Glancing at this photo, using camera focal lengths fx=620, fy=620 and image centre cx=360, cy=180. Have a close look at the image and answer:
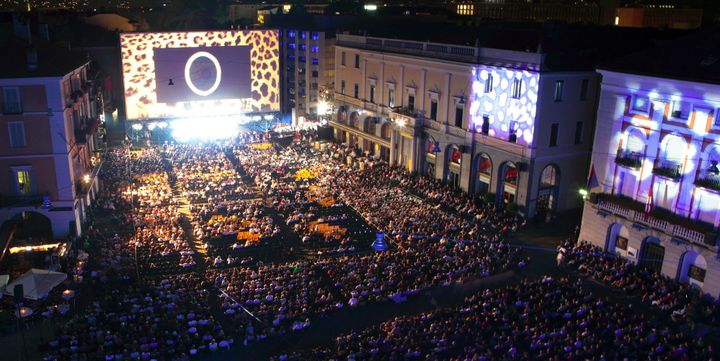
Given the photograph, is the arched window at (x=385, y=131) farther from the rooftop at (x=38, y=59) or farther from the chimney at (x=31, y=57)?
the chimney at (x=31, y=57)

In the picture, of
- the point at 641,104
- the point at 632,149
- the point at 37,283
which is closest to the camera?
the point at 37,283

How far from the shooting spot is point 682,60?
3466 cm

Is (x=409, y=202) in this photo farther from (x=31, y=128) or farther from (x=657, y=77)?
(x=31, y=128)

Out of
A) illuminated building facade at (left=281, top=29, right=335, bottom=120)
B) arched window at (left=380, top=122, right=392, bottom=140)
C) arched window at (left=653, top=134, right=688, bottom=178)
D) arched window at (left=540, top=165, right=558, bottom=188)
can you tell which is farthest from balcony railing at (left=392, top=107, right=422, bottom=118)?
arched window at (left=653, top=134, right=688, bottom=178)

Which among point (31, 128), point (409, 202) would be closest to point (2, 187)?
point (31, 128)

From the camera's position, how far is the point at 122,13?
9631 centimetres

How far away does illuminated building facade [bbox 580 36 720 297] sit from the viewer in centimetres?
3303

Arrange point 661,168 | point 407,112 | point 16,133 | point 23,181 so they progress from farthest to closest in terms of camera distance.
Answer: point 407,112 < point 23,181 < point 16,133 < point 661,168

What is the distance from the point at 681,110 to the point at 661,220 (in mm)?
6242

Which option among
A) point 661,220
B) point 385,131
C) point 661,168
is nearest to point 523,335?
point 661,220

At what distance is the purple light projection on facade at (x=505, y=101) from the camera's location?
44812mm

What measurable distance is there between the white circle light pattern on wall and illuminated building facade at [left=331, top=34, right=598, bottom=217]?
15.8m

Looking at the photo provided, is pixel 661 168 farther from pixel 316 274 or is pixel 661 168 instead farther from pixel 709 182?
pixel 316 274

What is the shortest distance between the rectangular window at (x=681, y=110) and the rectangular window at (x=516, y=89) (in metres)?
12.5
